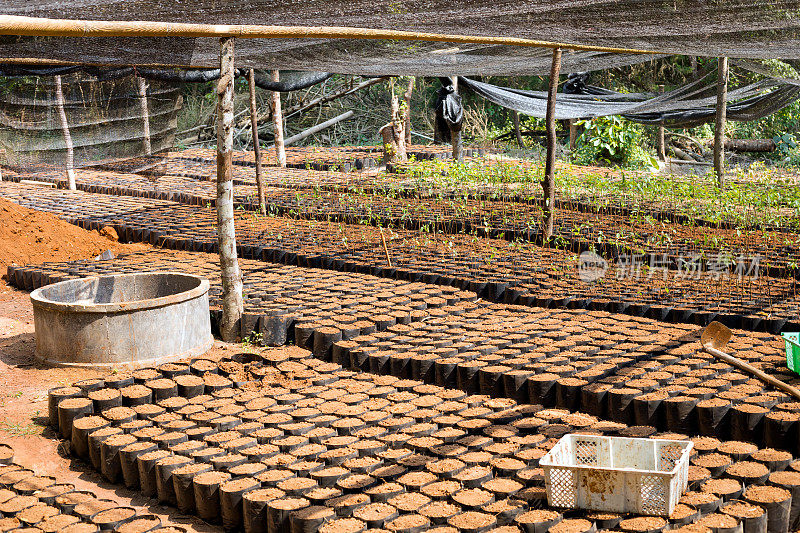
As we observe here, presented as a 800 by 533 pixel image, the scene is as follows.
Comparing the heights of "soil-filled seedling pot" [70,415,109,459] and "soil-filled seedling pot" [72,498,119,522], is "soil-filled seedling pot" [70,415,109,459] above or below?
above

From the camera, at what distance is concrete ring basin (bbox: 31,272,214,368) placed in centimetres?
480

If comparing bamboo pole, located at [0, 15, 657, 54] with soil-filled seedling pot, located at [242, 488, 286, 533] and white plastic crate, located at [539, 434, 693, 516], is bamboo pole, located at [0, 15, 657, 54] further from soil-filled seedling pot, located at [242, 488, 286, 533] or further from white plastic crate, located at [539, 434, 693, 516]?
white plastic crate, located at [539, 434, 693, 516]

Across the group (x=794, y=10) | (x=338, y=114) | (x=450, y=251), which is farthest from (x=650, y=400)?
(x=338, y=114)

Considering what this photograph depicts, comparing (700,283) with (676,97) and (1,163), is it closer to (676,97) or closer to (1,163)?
(676,97)

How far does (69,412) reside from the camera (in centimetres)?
405

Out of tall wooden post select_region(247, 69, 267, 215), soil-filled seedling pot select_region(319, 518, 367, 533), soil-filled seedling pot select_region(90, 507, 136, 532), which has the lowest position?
soil-filled seedling pot select_region(90, 507, 136, 532)

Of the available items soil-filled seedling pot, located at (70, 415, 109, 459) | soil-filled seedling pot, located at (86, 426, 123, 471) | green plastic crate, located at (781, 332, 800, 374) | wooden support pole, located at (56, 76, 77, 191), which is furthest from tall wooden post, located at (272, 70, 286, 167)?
green plastic crate, located at (781, 332, 800, 374)

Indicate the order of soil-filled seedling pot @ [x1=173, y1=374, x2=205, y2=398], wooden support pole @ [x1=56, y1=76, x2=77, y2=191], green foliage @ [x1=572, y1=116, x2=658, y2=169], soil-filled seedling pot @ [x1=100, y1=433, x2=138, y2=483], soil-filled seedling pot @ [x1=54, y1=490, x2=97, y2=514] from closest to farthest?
soil-filled seedling pot @ [x1=54, y1=490, x2=97, y2=514] → soil-filled seedling pot @ [x1=100, y1=433, x2=138, y2=483] → soil-filled seedling pot @ [x1=173, y1=374, x2=205, y2=398] → wooden support pole @ [x1=56, y1=76, x2=77, y2=191] → green foliage @ [x1=572, y1=116, x2=658, y2=169]

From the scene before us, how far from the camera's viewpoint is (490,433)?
12.4 feet

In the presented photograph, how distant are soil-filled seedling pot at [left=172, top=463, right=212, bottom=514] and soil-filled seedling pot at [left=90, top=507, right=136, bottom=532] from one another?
0.22m

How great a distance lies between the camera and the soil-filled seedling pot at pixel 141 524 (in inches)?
122

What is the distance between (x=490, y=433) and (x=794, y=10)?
11.6ft

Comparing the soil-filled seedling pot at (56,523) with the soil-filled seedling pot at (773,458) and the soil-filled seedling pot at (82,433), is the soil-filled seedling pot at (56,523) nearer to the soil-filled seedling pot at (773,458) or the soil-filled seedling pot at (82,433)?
the soil-filled seedling pot at (82,433)

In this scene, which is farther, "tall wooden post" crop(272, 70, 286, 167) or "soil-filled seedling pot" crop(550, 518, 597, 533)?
"tall wooden post" crop(272, 70, 286, 167)
